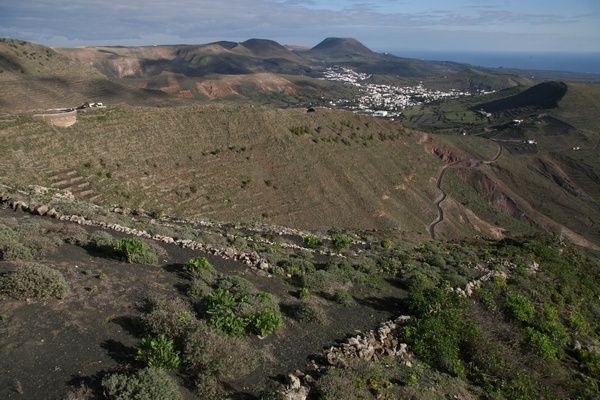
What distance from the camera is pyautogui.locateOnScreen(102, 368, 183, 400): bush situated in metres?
6.23

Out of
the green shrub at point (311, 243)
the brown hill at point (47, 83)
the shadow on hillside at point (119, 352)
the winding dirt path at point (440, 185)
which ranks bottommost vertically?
A: the winding dirt path at point (440, 185)

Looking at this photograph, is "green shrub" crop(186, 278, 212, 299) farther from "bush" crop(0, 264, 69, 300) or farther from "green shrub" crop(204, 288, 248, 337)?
"bush" crop(0, 264, 69, 300)

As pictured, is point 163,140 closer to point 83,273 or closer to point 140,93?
point 83,273

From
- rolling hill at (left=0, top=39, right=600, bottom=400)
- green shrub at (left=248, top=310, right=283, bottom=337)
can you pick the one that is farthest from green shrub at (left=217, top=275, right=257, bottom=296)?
green shrub at (left=248, top=310, right=283, bottom=337)

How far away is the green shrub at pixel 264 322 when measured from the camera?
350 inches

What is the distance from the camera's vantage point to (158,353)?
7145 millimetres

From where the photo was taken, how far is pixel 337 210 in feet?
115

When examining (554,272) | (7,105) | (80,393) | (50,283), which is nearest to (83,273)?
(50,283)

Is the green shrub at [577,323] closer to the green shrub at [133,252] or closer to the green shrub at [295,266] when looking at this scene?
the green shrub at [295,266]

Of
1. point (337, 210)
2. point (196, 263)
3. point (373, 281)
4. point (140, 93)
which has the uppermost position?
point (140, 93)

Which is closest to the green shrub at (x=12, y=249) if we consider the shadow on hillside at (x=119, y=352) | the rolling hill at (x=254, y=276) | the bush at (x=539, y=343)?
the rolling hill at (x=254, y=276)

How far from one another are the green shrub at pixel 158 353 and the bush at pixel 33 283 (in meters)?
2.86

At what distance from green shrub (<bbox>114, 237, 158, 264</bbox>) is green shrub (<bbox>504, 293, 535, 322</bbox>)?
36.8 ft

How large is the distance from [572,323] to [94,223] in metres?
17.7
